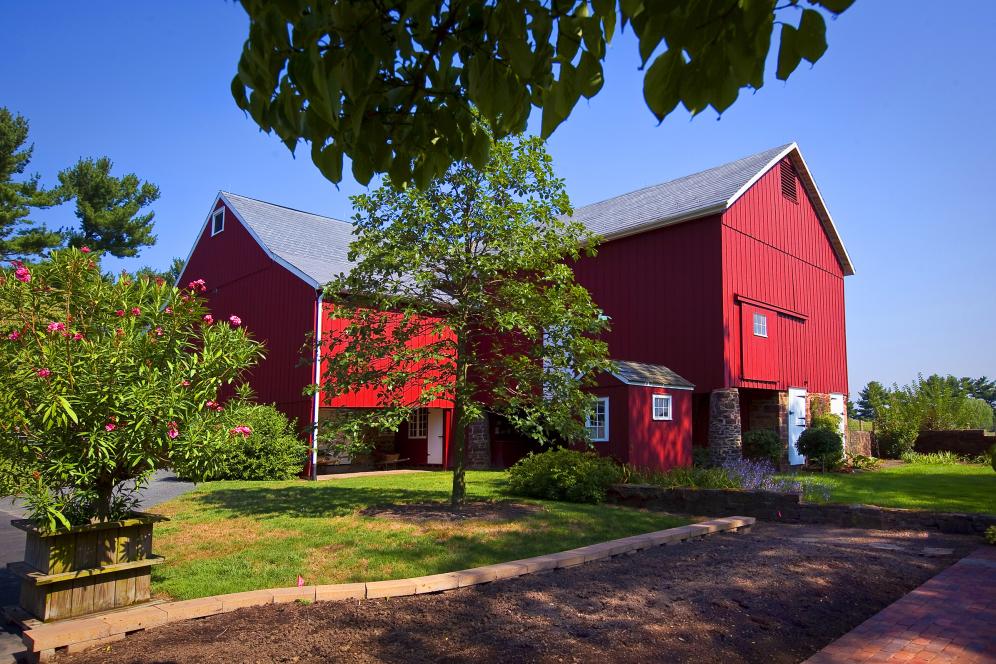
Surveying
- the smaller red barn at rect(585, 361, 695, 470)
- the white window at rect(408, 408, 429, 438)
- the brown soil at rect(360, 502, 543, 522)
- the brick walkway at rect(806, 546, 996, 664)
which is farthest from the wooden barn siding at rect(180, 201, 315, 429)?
the brick walkway at rect(806, 546, 996, 664)

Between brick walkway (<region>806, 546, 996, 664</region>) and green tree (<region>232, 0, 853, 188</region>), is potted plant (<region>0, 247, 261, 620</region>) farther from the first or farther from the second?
brick walkway (<region>806, 546, 996, 664</region>)

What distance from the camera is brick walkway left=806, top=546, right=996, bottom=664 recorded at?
4.32 meters

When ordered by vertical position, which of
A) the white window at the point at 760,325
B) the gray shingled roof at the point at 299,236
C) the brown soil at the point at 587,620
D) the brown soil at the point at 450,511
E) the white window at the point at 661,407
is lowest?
the brown soil at the point at 587,620

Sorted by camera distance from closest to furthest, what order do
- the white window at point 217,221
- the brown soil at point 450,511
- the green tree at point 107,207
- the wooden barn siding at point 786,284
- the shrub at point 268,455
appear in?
1. the brown soil at point 450,511
2. the shrub at point 268,455
3. the wooden barn siding at point 786,284
4. the white window at point 217,221
5. the green tree at point 107,207

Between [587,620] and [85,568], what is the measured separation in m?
3.66

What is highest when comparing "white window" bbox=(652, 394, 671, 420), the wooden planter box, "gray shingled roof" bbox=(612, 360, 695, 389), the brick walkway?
"gray shingled roof" bbox=(612, 360, 695, 389)

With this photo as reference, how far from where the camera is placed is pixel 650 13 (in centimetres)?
190

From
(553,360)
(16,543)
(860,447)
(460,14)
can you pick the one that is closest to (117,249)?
(16,543)

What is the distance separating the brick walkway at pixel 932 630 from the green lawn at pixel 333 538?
3.19 metres

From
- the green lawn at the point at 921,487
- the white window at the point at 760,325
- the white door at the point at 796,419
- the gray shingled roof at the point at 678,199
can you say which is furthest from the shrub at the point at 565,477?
the white door at the point at 796,419

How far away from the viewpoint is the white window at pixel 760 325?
59.4 feet

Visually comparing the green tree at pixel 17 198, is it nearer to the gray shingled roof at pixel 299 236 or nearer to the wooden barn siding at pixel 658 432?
the gray shingled roof at pixel 299 236

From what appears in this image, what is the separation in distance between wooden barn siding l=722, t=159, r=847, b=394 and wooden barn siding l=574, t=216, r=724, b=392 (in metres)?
0.37

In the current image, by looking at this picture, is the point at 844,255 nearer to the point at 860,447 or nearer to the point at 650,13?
the point at 860,447
